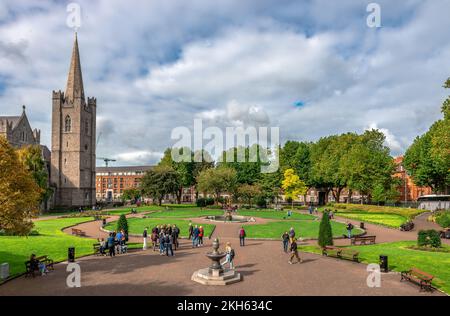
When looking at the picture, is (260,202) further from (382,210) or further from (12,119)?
(12,119)

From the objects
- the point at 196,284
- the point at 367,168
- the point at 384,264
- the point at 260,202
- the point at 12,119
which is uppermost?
the point at 12,119

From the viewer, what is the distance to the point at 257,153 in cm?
9112

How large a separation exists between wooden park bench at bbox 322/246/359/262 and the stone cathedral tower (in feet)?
218

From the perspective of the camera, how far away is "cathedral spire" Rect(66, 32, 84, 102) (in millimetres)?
77000

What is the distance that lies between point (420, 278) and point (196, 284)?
10000 millimetres

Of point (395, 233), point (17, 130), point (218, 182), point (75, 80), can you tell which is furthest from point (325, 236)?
point (75, 80)

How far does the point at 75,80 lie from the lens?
78125 millimetres

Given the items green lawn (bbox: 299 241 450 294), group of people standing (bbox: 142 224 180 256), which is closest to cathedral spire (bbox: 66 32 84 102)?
group of people standing (bbox: 142 224 180 256)

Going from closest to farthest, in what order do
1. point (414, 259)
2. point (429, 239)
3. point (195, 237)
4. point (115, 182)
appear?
point (414, 259) → point (429, 239) → point (195, 237) → point (115, 182)

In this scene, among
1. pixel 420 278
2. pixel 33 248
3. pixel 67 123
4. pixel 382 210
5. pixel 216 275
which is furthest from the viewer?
pixel 67 123

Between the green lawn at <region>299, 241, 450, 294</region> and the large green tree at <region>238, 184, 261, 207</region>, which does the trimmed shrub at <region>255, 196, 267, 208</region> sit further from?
the green lawn at <region>299, 241, 450, 294</region>
